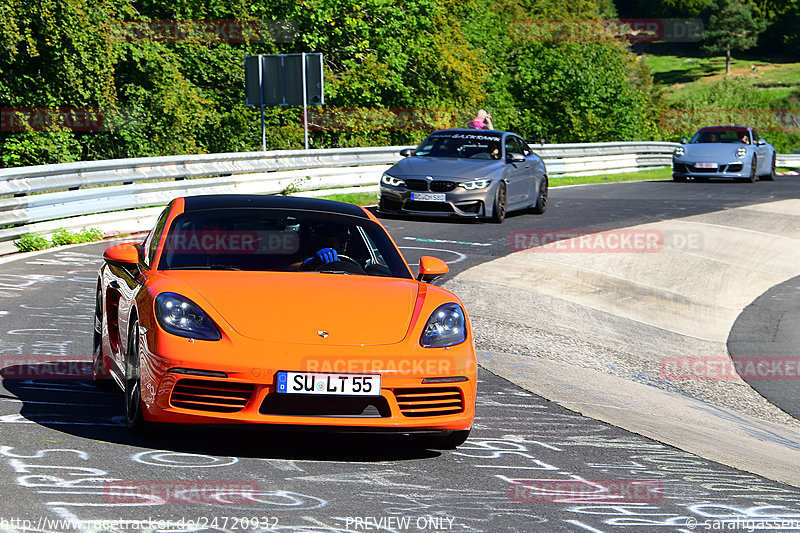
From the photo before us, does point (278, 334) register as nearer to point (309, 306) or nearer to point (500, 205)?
point (309, 306)

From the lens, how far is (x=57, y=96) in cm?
2502

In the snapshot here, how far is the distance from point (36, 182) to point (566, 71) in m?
37.2

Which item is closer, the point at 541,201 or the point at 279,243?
the point at 279,243

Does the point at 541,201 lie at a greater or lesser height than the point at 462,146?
lesser

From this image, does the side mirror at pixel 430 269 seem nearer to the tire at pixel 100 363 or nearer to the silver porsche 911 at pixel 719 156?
the tire at pixel 100 363

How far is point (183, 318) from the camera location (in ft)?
18.2

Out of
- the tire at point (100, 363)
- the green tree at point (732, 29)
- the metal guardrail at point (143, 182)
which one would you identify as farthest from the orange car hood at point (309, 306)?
the green tree at point (732, 29)

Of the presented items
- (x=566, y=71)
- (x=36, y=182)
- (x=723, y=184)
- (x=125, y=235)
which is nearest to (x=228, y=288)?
(x=36, y=182)

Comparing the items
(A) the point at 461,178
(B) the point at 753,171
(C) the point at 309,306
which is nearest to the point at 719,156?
(B) the point at 753,171

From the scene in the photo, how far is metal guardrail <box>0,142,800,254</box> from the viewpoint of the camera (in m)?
14.6

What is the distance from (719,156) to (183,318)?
25917 mm

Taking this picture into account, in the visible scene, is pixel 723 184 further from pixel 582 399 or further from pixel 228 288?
pixel 228 288

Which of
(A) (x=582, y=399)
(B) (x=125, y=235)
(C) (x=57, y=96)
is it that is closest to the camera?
(A) (x=582, y=399)

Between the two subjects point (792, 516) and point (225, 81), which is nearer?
point (792, 516)
